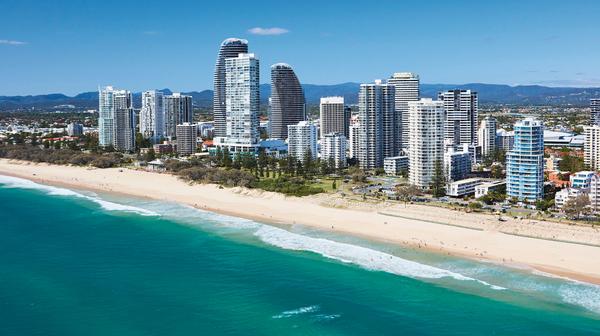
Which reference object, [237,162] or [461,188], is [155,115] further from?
[461,188]

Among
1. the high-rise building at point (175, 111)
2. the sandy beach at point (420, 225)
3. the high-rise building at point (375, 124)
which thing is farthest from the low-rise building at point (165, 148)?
the high-rise building at point (375, 124)

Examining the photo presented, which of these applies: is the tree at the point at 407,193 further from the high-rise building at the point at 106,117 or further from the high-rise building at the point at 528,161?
the high-rise building at the point at 106,117

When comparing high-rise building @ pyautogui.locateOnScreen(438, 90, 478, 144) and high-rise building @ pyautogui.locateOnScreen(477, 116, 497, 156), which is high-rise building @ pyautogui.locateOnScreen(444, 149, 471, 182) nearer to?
high-rise building @ pyautogui.locateOnScreen(438, 90, 478, 144)

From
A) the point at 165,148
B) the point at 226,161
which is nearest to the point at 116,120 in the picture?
the point at 165,148

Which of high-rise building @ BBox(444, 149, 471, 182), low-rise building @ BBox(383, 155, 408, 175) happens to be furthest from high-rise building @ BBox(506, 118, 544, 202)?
low-rise building @ BBox(383, 155, 408, 175)

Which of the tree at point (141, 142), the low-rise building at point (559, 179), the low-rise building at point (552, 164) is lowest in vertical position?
the low-rise building at point (559, 179)
